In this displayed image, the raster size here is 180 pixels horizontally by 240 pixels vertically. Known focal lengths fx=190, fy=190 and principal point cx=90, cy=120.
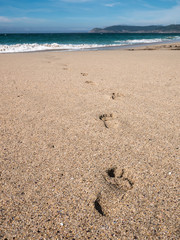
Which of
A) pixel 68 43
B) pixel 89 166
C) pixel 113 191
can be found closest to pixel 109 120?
pixel 89 166

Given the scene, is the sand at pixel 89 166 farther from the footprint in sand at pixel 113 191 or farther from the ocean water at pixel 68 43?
the ocean water at pixel 68 43

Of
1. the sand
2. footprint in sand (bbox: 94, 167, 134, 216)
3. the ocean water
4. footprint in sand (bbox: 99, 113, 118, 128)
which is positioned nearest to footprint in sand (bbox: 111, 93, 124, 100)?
the sand

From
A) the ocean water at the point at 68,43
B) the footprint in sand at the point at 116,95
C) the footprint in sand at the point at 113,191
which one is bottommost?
the footprint in sand at the point at 113,191

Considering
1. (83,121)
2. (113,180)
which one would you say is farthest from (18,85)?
(113,180)

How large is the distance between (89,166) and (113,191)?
261 millimetres

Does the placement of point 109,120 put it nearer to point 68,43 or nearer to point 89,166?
point 89,166

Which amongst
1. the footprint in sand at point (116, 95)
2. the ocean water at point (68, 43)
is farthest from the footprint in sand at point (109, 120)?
the ocean water at point (68, 43)

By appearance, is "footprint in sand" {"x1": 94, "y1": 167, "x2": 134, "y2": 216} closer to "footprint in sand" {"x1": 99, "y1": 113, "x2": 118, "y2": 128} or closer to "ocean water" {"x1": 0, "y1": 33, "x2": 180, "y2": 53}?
"footprint in sand" {"x1": 99, "y1": 113, "x2": 118, "y2": 128}

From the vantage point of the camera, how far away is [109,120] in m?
1.95

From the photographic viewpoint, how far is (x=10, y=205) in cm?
104

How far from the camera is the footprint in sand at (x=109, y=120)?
186cm

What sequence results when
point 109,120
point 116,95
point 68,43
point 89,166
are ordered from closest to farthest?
point 89,166 < point 109,120 < point 116,95 < point 68,43

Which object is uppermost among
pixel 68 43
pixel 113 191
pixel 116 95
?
pixel 68 43

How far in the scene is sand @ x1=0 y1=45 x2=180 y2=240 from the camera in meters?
0.95
